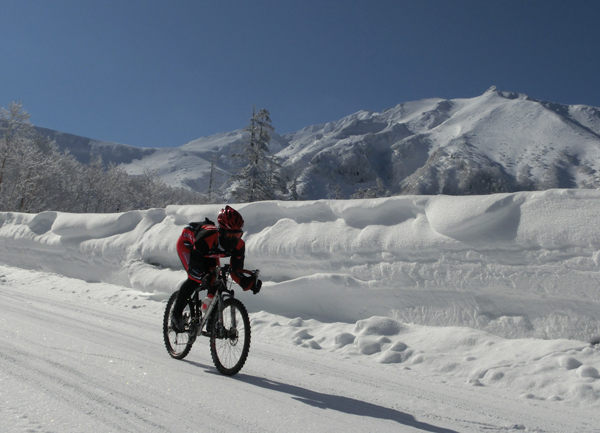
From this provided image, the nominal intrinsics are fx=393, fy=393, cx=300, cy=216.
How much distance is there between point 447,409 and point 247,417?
170cm

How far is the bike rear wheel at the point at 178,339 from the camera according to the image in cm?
430

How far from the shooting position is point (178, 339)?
441 cm

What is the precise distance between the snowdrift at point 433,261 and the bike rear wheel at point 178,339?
2700 mm

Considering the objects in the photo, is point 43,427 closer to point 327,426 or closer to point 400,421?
point 327,426

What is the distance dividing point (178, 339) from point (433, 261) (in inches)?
144

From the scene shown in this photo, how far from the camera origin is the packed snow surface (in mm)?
3088

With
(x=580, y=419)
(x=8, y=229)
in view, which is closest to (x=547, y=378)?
(x=580, y=419)

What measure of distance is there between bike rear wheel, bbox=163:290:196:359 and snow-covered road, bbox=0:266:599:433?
0.39 ft

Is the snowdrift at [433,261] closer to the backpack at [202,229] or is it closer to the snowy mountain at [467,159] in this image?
the backpack at [202,229]

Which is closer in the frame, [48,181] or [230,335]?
[230,335]

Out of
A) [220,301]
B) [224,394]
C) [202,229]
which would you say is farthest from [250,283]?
[224,394]

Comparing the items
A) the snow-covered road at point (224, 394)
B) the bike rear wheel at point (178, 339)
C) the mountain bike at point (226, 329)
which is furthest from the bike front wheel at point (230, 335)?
the bike rear wheel at point (178, 339)

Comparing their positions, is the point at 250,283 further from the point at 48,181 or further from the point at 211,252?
the point at 48,181

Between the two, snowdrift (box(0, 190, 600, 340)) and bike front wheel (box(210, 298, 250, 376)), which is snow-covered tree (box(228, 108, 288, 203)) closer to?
snowdrift (box(0, 190, 600, 340))
